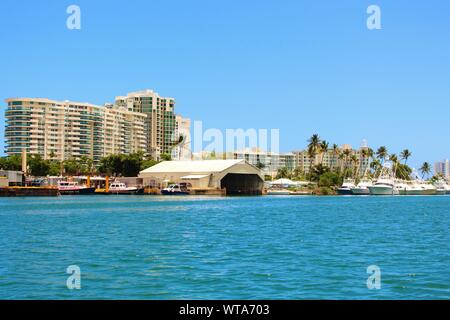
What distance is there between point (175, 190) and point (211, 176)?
399 inches

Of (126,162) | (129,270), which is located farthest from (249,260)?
(126,162)

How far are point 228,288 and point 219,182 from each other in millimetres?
133471

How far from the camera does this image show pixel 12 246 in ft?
110

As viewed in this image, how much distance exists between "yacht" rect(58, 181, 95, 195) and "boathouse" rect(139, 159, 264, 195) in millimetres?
15967

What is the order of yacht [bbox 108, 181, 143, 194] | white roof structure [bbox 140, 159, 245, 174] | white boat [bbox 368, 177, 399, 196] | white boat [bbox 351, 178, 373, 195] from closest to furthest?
1. white roof structure [bbox 140, 159, 245, 174]
2. yacht [bbox 108, 181, 143, 194]
3. white boat [bbox 368, 177, 399, 196]
4. white boat [bbox 351, 178, 373, 195]

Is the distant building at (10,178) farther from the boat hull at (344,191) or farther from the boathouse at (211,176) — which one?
the boat hull at (344,191)

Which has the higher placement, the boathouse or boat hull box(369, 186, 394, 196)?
the boathouse

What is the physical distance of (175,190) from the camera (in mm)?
153250

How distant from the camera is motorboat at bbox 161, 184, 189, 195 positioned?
15175cm

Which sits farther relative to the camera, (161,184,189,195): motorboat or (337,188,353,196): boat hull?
(337,188,353,196): boat hull

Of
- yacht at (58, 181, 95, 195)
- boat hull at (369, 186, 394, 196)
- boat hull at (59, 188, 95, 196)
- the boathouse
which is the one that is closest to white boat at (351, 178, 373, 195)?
boat hull at (369, 186, 394, 196)

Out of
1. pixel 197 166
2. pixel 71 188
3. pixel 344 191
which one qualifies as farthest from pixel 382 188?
pixel 71 188

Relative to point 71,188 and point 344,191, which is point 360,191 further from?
point 71,188

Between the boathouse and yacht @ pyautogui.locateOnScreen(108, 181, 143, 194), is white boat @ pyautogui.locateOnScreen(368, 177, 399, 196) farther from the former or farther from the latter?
yacht @ pyautogui.locateOnScreen(108, 181, 143, 194)
